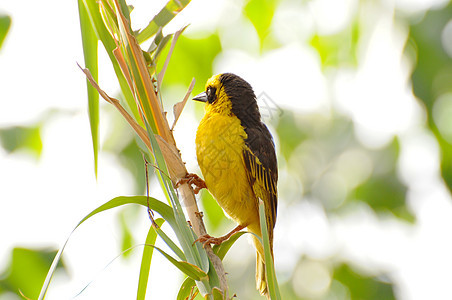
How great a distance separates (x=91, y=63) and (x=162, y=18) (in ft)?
0.94

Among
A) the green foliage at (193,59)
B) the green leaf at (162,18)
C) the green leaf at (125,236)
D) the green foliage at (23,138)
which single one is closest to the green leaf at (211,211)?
the green leaf at (125,236)

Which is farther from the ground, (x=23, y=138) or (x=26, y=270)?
(x=23, y=138)

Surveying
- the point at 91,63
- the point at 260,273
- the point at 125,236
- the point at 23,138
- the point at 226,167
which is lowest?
the point at 125,236

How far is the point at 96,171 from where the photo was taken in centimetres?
145

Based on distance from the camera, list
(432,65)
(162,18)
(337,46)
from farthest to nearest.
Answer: (337,46), (432,65), (162,18)

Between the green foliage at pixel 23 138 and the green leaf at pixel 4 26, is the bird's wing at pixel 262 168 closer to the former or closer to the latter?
the green leaf at pixel 4 26

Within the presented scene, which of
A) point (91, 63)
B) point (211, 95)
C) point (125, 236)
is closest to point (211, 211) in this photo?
point (125, 236)

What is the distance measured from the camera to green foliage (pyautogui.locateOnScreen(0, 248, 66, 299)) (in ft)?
11.2

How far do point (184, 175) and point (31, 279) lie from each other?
2493mm

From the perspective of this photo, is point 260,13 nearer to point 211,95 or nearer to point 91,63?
point 211,95

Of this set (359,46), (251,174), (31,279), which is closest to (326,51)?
(359,46)

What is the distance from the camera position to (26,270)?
3430 millimetres

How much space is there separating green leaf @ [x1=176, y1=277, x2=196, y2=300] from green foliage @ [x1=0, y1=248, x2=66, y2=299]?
2275mm

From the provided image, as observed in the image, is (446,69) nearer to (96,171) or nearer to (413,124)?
(413,124)
